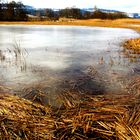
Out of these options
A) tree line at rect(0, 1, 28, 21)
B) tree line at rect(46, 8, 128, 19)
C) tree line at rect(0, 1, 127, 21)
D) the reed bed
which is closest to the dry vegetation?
the reed bed

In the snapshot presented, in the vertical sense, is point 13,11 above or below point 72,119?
above

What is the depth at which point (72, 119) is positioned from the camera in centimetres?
627

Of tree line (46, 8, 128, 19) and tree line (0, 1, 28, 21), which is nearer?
tree line (0, 1, 28, 21)

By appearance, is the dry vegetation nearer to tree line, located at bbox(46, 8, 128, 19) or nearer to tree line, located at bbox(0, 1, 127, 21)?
tree line, located at bbox(0, 1, 127, 21)

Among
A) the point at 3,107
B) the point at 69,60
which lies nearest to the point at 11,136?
the point at 3,107

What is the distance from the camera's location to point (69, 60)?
15.0 metres

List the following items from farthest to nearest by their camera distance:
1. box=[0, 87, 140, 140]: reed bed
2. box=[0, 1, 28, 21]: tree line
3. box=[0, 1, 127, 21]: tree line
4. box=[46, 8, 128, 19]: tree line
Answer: box=[46, 8, 128, 19]: tree line → box=[0, 1, 127, 21]: tree line → box=[0, 1, 28, 21]: tree line → box=[0, 87, 140, 140]: reed bed

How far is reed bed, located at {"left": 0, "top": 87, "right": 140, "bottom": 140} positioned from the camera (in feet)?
18.6

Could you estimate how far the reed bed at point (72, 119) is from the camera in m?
5.66

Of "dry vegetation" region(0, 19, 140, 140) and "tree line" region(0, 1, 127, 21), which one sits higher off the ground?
"tree line" region(0, 1, 127, 21)

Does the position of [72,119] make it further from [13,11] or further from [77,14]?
[77,14]

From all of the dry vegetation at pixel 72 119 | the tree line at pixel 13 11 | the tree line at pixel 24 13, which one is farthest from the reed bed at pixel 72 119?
the tree line at pixel 13 11

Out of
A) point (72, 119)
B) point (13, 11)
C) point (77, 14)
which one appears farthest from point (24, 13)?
point (72, 119)

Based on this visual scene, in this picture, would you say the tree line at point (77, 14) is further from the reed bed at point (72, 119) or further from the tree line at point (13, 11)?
the reed bed at point (72, 119)
